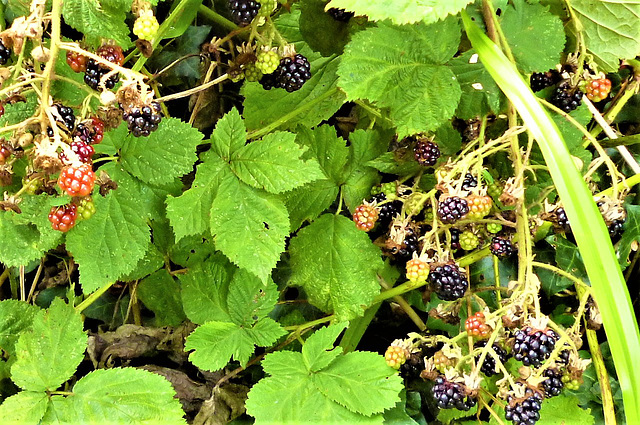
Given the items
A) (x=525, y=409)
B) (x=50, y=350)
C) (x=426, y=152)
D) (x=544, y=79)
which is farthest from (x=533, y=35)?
(x=50, y=350)

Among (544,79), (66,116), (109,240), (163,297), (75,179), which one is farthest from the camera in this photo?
(163,297)

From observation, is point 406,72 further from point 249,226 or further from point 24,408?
point 24,408

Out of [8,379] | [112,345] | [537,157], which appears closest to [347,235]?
[537,157]

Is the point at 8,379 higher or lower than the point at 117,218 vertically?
lower

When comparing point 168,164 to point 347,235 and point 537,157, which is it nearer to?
point 347,235

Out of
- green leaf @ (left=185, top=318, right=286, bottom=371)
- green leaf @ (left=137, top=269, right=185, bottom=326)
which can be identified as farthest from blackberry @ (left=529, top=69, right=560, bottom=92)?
green leaf @ (left=137, top=269, right=185, bottom=326)

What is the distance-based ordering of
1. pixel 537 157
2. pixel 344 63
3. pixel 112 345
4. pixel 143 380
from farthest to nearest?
1. pixel 112 345
2. pixel 537 157
3. pixel 143 380
4. pixel 344 63
